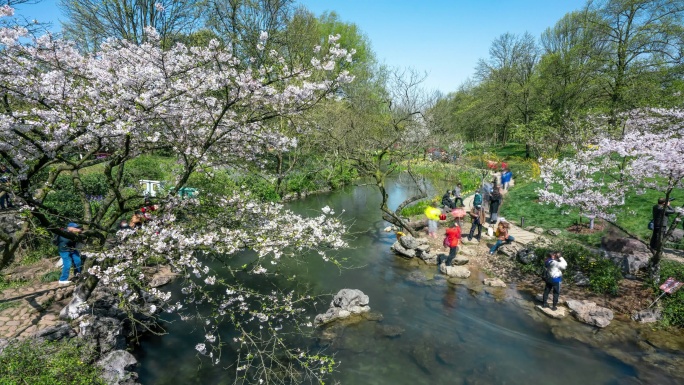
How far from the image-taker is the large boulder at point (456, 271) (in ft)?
37.7

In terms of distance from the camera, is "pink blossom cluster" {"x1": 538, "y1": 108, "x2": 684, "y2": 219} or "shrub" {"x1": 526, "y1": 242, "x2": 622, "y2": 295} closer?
"pink blossom cluster" {"x1": 538, "y1": 108, "x2": 684, "y2": 219}

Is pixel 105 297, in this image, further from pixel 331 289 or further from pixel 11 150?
pixel 331 289

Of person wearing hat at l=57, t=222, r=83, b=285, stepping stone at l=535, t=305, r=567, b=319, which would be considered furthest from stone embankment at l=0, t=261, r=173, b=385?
stepping stone at l=535, t=305, r=567, b=319

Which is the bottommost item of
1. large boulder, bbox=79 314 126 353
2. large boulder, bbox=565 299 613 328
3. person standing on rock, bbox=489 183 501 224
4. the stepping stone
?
the stepping stone

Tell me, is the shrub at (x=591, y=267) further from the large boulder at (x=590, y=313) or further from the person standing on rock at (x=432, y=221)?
the person standing on rock at (x=432, y=221)

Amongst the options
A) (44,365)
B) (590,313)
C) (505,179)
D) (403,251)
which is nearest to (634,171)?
(590,313)

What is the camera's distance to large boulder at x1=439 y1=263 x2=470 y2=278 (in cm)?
1148

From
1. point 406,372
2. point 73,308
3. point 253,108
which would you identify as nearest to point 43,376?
point 73,308

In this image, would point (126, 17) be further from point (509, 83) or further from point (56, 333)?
point (509, 83)

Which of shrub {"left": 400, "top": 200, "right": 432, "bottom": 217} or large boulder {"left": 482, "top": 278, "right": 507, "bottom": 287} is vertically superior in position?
shrub {"left": 400, "top": 200, "right": 432, "bottom": 217}

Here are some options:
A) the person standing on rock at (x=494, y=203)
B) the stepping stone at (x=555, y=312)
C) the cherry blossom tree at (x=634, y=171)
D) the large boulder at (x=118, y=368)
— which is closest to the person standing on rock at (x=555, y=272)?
the stepping stone at (x=555, y=312)

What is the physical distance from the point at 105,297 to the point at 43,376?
11.9 ft

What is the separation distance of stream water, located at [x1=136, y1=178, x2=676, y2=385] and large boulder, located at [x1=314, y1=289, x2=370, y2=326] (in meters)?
0.43

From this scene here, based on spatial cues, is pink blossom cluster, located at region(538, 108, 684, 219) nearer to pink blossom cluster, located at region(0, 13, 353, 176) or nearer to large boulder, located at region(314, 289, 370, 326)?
large boulder, located at region(314, 289, 370, 326)
